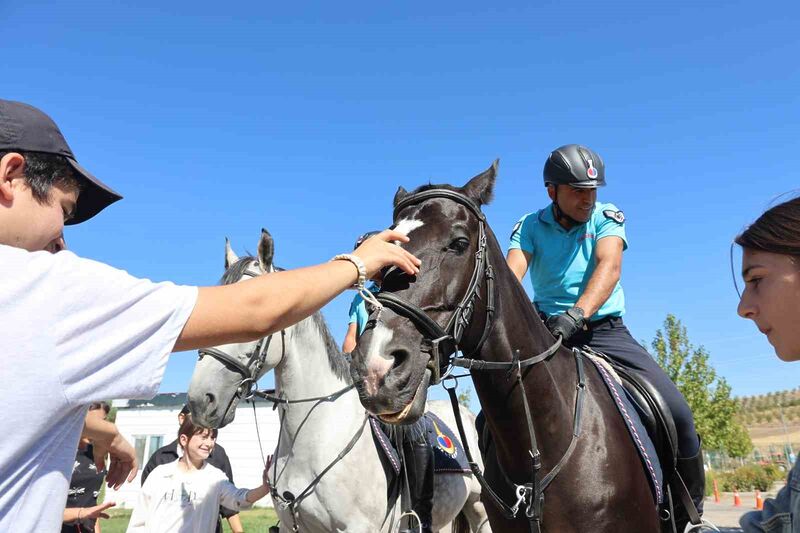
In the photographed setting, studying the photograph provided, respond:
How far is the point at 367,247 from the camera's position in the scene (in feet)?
7.71

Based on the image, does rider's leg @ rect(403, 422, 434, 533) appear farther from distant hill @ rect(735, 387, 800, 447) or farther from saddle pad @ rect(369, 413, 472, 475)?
distant hill @ rect(735, 387, 800, 447)

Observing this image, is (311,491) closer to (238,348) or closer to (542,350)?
(238,348)

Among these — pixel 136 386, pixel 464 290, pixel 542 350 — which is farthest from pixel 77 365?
pixel 542 350

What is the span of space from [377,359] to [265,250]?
324cm

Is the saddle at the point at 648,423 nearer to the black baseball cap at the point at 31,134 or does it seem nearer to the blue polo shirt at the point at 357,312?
the blue polo shirt at the point at 357,312

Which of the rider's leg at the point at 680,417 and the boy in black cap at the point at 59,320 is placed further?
the rider's leg at the point at 680,417

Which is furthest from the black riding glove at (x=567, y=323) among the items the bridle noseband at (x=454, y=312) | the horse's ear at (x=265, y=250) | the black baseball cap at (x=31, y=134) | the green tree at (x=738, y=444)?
the green tree at (x=738, y=444)

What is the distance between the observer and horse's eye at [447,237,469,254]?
3485mm

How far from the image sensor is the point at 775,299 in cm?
209

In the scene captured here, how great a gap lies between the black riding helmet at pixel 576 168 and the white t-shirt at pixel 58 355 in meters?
3.85

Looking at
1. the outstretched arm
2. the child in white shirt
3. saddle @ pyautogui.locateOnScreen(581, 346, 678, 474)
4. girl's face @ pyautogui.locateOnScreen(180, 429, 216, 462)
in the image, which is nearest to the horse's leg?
the child in white shirt

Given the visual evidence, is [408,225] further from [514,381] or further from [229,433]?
[229,433]

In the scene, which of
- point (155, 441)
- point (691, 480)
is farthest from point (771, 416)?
point (691, 480)

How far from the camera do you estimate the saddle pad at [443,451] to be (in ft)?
20.5
